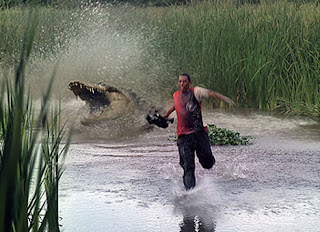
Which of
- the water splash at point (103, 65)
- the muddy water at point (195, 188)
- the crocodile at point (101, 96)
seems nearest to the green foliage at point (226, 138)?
the muddy water at point (195, 188)

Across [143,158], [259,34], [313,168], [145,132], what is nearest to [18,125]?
[313,168]

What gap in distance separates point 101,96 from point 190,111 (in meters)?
7.95

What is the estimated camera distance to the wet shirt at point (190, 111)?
7566 mm

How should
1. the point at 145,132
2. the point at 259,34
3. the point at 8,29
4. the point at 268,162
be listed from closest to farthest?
the point at 268,162 < the point at 145,132 < the point at 259,34 < the point at 8,29

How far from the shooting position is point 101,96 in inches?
603

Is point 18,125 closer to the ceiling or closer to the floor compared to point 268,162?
closer to the ceiling

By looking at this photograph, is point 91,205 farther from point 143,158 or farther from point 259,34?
point 259,34

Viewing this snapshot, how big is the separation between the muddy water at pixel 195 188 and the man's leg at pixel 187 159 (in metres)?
0.16

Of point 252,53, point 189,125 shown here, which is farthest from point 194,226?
point 252,53

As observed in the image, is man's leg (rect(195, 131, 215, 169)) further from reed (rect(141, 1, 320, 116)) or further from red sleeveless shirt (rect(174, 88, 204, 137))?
reed (rect(141, 1, 320, 116))

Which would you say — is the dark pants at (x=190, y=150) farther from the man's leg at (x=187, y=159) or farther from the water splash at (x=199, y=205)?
the water splash at (x=199, y=205)

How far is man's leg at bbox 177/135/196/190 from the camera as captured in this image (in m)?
7.52

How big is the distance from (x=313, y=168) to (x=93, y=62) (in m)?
12.0

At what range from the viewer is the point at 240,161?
390 inches
